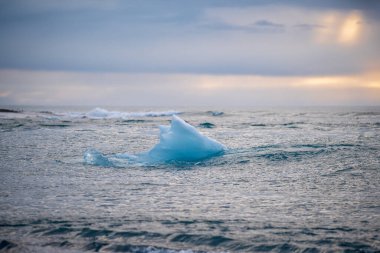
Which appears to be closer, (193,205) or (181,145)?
(193,205)

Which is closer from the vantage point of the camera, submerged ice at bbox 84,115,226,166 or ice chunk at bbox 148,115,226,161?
submerged ice at bbox 84,115,226,166

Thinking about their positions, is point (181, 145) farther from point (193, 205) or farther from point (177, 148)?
point (193, 205)

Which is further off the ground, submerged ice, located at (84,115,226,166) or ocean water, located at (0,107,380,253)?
submerged ice, located at (84,115,226,166)

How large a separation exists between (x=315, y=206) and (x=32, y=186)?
5.63 meters

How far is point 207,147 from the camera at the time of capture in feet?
43.1

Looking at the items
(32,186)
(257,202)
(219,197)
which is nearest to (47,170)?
(32,186)

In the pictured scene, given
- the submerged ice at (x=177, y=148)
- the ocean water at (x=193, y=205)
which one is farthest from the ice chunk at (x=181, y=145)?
the ocean water at (x=193, y=205)

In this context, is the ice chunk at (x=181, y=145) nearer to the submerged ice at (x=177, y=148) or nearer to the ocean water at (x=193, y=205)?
the submerged ice at (x=177, y=148)

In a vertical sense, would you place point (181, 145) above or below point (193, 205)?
above

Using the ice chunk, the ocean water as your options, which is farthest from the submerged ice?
the ocean water

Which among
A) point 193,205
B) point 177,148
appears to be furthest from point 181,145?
point 193,205

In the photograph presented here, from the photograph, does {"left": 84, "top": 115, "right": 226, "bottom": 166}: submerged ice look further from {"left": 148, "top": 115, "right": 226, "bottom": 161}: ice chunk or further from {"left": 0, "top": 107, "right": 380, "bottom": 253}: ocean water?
{"left": 0, "top": 107, "right": 380, "bottom": 253}: ocean water

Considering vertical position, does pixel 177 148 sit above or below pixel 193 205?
above

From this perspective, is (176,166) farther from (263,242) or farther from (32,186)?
(263,242)
